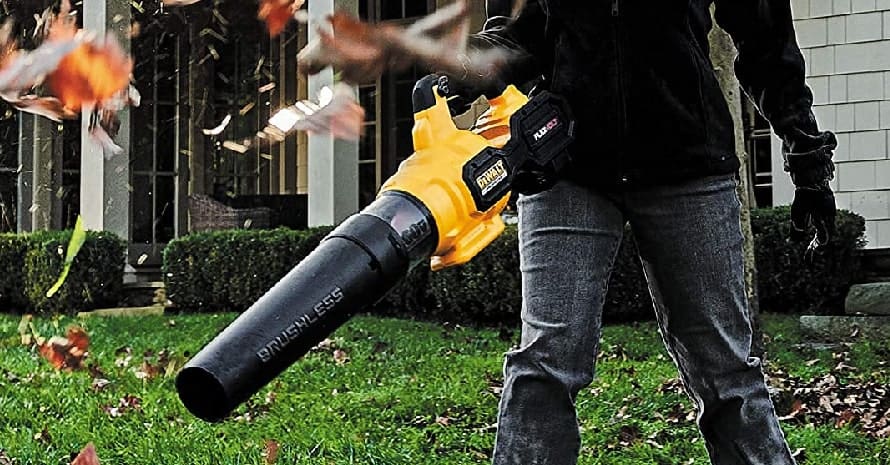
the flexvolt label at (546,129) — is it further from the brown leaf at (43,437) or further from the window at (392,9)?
the window at (392,9)

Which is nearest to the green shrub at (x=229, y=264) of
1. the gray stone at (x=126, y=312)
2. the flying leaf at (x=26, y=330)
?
the gray stone at (x=126, y=312)

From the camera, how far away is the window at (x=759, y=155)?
10.3 metres

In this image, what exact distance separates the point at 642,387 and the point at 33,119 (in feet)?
35.5

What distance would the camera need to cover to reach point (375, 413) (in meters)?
5.37

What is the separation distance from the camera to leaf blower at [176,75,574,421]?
150 centimetres

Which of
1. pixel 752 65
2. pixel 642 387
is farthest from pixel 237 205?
pixel 752 65

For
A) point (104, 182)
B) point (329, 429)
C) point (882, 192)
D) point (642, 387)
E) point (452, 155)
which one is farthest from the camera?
point (104, 182)

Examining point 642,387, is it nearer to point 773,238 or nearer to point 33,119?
point 773,238

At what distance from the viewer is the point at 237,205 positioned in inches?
474

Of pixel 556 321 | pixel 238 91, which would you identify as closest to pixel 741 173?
pixel 556 321

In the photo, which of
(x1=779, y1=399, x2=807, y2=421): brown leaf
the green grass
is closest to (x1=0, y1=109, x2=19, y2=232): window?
the green grass

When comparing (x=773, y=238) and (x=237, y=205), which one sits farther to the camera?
(x=237, y=205)

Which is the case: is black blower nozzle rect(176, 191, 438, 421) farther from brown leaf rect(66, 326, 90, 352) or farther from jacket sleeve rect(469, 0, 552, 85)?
brown leaf rect(66, 326, 90, 352)

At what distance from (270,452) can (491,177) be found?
290 centimetres
